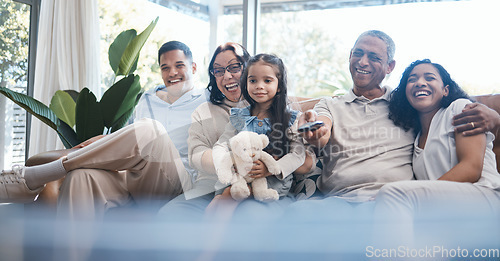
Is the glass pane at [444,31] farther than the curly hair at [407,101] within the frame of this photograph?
Yes

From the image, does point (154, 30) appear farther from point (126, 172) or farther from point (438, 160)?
point (438, 160)

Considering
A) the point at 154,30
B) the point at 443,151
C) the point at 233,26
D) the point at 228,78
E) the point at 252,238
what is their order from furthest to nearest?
1. the point at 233,26
2. the point at 154,30
3. the point at 228,78
4. the point at 443,151
5. the point at 252,238

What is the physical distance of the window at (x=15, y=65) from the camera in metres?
3.34

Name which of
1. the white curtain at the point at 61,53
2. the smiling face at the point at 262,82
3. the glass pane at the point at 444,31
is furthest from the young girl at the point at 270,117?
the white curtain at the point at 61,53

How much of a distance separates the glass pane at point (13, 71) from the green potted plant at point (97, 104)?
80 centimetres

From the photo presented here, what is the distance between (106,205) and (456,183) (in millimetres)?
1274

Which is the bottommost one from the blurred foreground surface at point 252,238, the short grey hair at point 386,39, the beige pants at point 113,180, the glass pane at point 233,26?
the blurred foreground surface at point 252,238

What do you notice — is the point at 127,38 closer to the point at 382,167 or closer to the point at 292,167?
the point at 292,167

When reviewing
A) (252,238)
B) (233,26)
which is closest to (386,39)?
(252,238)

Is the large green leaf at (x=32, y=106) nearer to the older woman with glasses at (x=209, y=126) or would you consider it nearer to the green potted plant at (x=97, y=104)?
the green potted plant at (x=97, y=104)

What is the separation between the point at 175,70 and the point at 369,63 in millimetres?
951

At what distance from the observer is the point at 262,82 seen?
1677 millimetres

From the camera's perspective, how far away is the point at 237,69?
1.88 metres

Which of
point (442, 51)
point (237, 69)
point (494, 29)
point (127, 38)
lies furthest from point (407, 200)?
point (494, 29)
